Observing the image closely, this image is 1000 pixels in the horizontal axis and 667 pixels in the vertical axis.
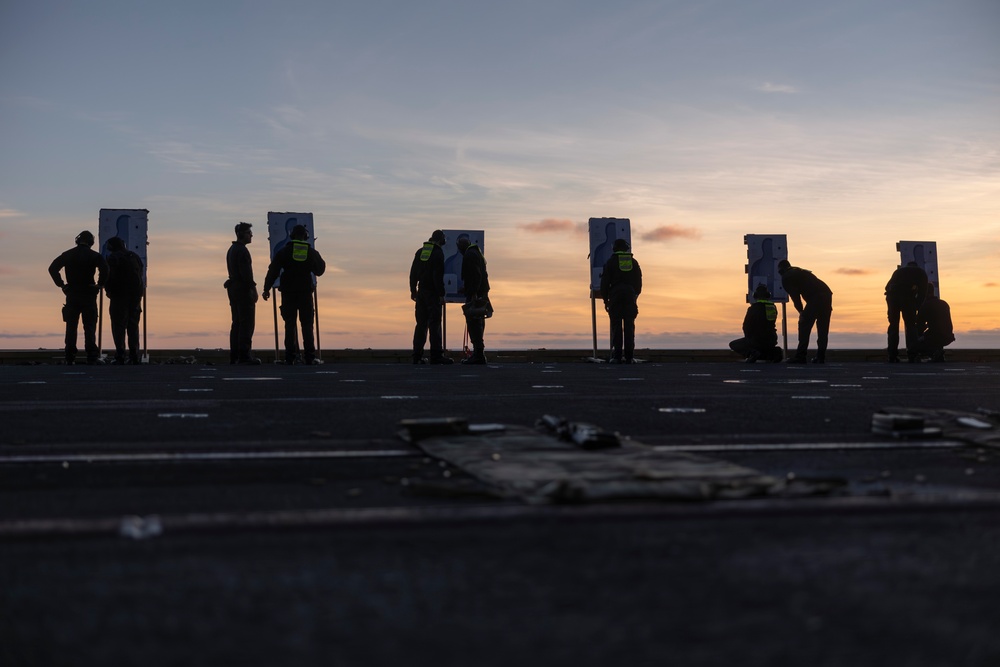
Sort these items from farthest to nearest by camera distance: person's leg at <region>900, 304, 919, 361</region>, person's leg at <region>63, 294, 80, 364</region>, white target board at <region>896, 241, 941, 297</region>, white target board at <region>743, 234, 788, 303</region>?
white target board at <region>896, 241, 941, 297</region>
white target board at <region>743, 234, 788, 303</region>
person's leg at <region>900, 304, 919, 361</region>
person's leg at <region>63, 294, 80, 364</region>

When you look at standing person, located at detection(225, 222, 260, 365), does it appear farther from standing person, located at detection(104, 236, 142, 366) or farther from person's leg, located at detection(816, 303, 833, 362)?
person's leg, located at detection(816, 303, 833, 362)

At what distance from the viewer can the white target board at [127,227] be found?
77.6ft

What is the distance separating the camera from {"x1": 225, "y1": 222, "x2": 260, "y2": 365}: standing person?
17.9m

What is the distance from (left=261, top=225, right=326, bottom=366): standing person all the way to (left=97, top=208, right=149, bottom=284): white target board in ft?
22.9

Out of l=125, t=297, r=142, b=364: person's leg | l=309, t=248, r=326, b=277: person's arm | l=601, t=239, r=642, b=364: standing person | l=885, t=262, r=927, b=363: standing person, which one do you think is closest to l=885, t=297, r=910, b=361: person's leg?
l=885, t=262, r=927, b=363: standing person

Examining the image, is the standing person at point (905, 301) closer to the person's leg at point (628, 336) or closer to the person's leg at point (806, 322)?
the person's leg at point (806, 322)

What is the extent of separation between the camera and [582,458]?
4.18m

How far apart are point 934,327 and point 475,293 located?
8.94 m

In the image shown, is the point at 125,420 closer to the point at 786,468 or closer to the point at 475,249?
the point at 786,468

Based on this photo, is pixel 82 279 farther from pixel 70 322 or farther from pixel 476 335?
pixel 476 335

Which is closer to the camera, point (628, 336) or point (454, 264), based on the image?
point (628, 336)

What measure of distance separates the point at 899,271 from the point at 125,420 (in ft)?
59.7

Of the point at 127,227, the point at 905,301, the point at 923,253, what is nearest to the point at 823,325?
the point at 905,301

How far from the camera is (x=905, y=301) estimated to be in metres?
21.4
